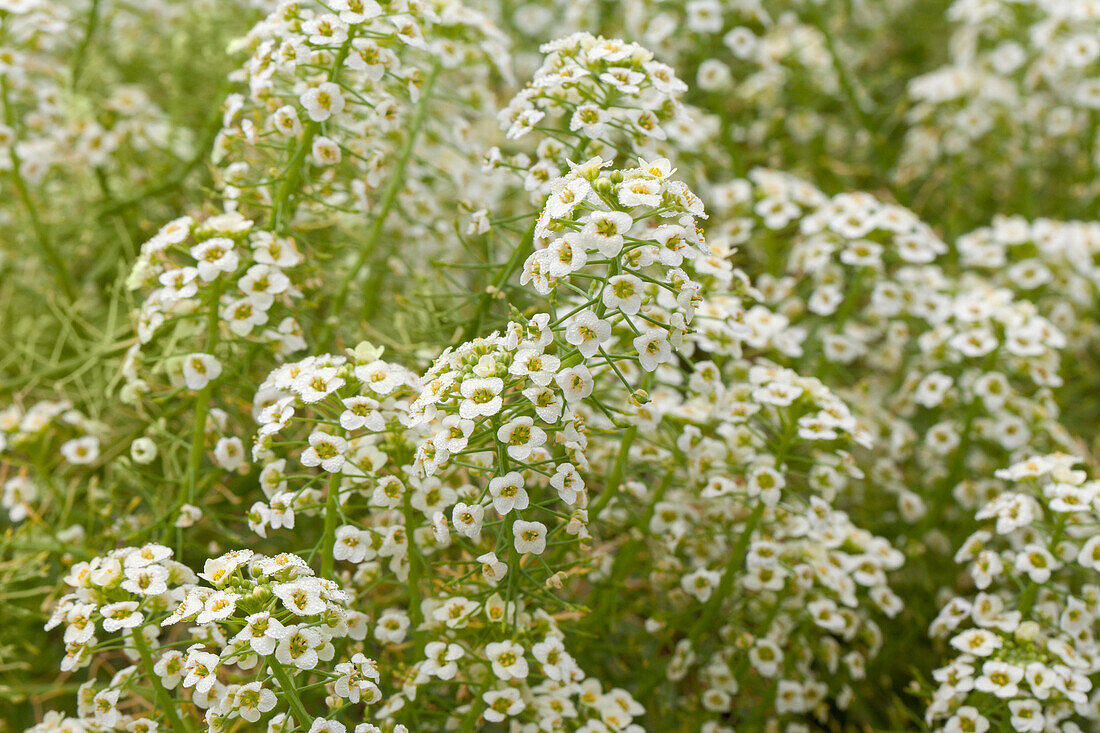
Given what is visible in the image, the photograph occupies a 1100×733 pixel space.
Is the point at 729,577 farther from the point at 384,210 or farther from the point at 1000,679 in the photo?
the point at 384,210

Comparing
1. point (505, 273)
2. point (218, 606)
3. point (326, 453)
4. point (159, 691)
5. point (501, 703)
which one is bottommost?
point (159, 691)

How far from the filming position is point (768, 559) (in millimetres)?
2131

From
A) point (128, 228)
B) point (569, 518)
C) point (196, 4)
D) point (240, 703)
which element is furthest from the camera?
point (196, 4)

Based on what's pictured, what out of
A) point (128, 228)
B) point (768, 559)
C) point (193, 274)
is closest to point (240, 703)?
point (193, 274)

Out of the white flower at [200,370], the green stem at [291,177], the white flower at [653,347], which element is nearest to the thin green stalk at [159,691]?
the white flower at [200,370]

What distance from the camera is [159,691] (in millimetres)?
1711

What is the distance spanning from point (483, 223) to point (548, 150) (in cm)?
21

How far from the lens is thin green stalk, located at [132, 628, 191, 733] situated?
5.62 feet

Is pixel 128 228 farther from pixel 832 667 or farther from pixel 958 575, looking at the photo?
pixel 958 575

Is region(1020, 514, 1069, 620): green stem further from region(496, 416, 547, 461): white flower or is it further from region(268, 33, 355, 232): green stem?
region(268, 33, 355, 232): green stem

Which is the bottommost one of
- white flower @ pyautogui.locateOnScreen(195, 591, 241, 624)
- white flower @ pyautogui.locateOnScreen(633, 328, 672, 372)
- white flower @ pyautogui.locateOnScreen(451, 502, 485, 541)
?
white flower @ pyautogui.locateOnScreen(195, 591, 241, 624)

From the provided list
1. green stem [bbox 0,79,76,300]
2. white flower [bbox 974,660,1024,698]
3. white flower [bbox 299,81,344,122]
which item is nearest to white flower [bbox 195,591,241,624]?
white flower [bbox 299,81,344,122]

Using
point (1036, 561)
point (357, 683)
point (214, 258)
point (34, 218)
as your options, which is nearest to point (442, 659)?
point (357, 683)

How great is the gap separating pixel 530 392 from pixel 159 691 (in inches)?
34.5
